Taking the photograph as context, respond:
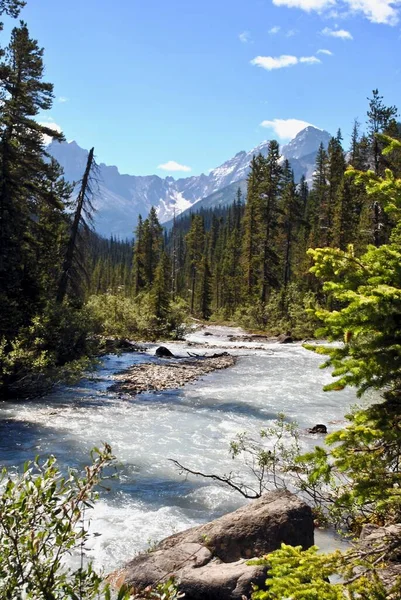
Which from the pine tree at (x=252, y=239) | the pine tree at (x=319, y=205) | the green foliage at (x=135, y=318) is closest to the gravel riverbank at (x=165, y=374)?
the green foliage at (x=135, y=318)

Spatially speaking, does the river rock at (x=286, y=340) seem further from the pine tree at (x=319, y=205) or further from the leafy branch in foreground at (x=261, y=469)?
the leafy branch in foreground at (x=261, y=469)

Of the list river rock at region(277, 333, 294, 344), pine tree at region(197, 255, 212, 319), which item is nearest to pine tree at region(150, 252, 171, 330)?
river rock at region(277, 333, 294, 344)

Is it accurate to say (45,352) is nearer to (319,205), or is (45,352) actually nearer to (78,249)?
(78,249)

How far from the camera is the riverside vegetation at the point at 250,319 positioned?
2.76 meters

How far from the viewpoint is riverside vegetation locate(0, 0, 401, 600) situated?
276cm

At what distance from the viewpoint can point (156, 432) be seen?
474 inches

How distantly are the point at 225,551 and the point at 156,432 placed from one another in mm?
6827

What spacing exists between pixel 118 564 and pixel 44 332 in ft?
38.5

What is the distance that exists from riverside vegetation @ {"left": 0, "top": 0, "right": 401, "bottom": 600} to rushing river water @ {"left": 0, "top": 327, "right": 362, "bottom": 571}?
73cm

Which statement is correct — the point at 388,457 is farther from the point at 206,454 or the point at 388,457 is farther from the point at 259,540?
the point at 206,454

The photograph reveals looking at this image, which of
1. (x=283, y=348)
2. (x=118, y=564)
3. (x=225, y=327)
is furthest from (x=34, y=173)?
(x=225, y=327)

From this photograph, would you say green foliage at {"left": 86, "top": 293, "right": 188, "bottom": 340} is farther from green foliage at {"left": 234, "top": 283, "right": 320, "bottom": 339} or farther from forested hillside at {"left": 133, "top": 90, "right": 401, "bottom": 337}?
green foliage at {"left": 234, "top": 283, "right": 320, "bottom": 339}

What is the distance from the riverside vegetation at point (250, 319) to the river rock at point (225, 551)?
1.63 feet

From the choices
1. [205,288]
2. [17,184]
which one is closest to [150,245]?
[205,288]
